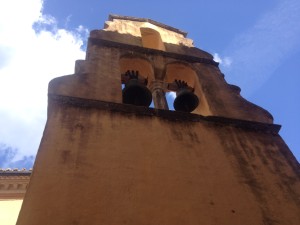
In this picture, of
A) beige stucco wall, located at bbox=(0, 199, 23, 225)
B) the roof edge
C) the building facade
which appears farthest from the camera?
the roof edge

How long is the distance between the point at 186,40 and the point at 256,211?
5810 mm

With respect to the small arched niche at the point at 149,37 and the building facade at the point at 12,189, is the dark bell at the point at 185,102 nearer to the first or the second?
the small arched niche at the point at 149,37

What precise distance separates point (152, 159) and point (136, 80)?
207cm

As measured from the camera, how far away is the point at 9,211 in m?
8.73

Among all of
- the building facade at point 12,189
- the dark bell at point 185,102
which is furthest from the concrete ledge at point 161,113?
the building facade at point 12,189

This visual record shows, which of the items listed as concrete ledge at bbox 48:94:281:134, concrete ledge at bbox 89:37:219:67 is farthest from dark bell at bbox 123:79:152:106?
concrete ledge at bbox 89:37:219:67

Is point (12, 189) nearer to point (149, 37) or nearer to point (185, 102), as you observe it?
point (149, 37)

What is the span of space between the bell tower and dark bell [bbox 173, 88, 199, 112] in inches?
0.6

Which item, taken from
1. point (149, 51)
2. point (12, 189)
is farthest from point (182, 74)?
point (12, 189)

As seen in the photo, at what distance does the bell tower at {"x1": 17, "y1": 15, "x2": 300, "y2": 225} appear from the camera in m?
3.56

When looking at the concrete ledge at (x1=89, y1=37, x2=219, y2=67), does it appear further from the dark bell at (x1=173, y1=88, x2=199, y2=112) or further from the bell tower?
the dark bell at (x1=173, y1=88, x2=199, y2=112)

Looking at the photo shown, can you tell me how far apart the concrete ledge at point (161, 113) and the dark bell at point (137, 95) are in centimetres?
67

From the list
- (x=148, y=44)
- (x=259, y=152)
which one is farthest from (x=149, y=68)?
(x=259, y=152)

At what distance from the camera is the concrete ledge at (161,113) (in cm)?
494
